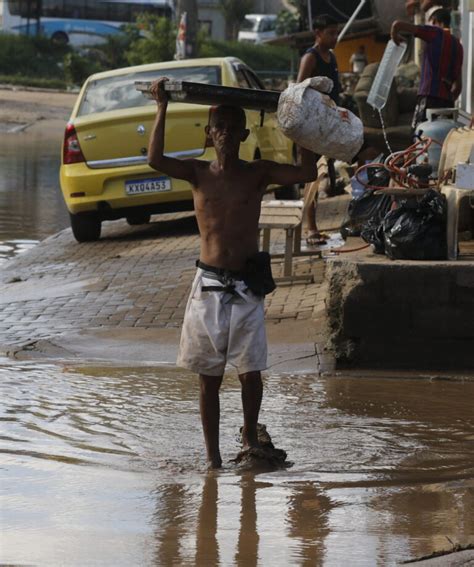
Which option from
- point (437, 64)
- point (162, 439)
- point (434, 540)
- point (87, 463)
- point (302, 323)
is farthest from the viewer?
point (437, 64)

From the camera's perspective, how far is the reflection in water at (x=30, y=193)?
54.1 feet

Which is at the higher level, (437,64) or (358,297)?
(437,64)

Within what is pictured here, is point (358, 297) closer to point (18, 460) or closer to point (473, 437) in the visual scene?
point (473, 437)

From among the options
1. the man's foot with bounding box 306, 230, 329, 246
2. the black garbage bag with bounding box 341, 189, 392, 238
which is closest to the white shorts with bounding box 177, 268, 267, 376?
the black garbage bag with bounding box 341, 189, 392, 238

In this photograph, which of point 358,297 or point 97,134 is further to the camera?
point 97,134

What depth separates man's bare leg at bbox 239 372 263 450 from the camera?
6141 mm

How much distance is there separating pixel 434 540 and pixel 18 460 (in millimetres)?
2064

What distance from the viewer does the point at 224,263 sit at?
20.2 ft

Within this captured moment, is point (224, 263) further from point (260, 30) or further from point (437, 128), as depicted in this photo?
point (260, 30)

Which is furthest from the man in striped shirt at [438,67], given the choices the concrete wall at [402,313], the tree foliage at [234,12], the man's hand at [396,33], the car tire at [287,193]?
the tree foliage at [234,12]

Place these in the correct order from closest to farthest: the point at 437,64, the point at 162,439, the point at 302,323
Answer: the point at 162,439, the point at 302,323, the point at 437,64

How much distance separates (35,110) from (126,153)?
1298 inches

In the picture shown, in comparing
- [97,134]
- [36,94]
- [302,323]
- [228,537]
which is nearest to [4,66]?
[36,94]

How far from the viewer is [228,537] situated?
16.7ft
